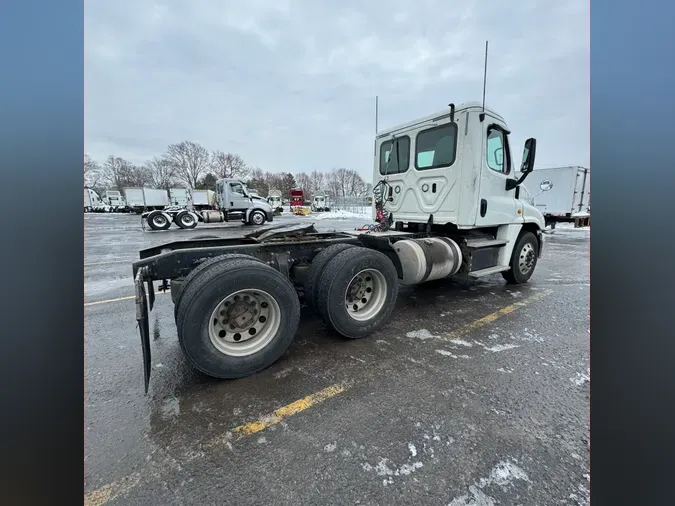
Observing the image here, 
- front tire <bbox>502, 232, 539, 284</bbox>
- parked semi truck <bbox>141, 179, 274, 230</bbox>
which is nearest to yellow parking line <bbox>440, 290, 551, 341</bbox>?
front tire <bbox>502, 232, 539, 284</bbox>

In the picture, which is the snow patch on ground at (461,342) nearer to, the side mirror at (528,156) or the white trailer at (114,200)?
the side mirror at (528,156)

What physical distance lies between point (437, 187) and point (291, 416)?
14.3 feet

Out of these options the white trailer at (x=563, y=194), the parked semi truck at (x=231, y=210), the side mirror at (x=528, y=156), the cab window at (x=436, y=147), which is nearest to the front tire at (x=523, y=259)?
the side mirror at (x=528, y=156)

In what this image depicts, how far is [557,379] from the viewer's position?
114 inches

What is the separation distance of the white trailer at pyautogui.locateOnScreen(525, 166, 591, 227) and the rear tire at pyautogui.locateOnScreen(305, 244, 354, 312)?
17023 mm

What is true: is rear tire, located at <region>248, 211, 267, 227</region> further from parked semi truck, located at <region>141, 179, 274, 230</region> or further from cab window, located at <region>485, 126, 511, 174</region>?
cab window, located at <region>485, 126, 511, 174</region>

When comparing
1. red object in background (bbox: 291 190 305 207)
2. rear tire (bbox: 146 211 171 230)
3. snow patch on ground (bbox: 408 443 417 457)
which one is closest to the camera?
snow patch on ground (bbox: 408 443 417 457)

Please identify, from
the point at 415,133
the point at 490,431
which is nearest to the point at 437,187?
the point at 415,133

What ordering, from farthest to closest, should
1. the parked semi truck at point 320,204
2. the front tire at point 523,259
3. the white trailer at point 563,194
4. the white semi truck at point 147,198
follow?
1. the parked semi truck at point 320,204
2. the white semi truck at point 147,198
3. the white trailer at point 563,194
4. the front tire at point 523,259

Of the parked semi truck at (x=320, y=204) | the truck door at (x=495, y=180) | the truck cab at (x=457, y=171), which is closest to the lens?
the truck cab at (x=457, y=171)

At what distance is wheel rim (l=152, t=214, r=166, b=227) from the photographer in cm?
1940

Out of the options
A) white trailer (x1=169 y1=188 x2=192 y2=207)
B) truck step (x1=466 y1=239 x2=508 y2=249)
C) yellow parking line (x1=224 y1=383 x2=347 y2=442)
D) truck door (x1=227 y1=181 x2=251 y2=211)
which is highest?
white trailer (x1=169 y1=188 x2=192 y2=207)

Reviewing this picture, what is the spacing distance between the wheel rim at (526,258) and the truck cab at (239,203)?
18082mm

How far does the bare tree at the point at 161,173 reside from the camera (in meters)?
64.6
